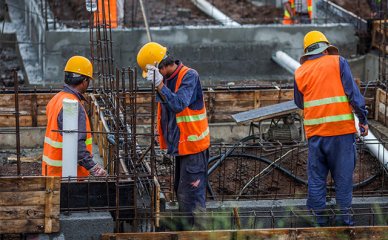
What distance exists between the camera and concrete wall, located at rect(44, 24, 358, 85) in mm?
16625

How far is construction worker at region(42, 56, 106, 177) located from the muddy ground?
31.1 feet

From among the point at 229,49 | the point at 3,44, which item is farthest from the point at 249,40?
the point at 3,44

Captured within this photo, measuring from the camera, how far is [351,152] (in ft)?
29.6

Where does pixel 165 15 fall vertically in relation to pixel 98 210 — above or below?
above

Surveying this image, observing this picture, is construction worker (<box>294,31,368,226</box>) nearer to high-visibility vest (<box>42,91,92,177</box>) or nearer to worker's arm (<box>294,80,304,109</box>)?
worker's arm (<box>294,80,304,109</box>)

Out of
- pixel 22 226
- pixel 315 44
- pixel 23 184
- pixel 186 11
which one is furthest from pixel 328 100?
pixel 186 11

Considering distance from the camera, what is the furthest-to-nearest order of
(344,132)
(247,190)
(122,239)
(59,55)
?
(59,55), (247,190), (344,132), (122,239)

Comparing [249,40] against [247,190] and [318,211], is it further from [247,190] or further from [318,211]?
[318,211]

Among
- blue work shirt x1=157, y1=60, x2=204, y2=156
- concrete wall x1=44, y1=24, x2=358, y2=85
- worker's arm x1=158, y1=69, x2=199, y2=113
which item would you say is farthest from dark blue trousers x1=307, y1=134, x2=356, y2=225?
concrete wall x1=44, y1=24, x2=358, y2=85

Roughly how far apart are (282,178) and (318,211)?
75.8 inches

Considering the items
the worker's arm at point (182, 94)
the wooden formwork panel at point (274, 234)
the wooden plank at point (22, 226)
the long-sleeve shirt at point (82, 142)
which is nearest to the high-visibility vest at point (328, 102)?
the wooden formwork panel at point (274, 234)

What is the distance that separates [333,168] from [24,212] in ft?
10.1

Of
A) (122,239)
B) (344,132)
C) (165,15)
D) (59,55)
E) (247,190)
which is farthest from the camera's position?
(165,15)

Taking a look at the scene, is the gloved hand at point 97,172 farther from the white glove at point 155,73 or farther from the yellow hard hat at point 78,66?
the white glove at point 155,73
